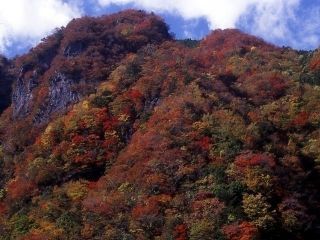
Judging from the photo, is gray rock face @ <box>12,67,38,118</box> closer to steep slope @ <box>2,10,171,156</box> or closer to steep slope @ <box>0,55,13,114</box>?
steep slope @ <box>2,10,171,156</box>

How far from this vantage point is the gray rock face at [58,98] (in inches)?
3135

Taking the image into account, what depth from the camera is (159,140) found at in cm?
5888

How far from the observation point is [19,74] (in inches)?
3706

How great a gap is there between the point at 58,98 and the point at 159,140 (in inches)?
1056

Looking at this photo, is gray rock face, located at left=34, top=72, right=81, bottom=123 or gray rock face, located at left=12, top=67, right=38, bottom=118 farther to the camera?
gray rock face, located at left=12, top=67, right=38, bottom=118

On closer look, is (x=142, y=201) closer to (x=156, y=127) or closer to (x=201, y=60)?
(x=156, y=127)

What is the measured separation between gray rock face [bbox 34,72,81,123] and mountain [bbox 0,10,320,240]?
19 cm

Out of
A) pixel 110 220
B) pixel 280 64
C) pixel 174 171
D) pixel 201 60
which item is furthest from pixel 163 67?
pixel 110 220

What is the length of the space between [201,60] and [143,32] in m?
15.2

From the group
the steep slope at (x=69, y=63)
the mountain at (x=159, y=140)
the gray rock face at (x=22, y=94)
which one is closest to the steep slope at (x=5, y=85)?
Result: the steep slope at (x=69, y=63)

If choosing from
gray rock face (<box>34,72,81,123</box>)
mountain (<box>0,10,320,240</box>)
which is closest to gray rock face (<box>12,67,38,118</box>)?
mountain (<box>0,10,320,240</box>)

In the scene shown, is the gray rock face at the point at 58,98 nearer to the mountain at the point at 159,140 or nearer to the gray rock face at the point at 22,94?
the mountain at the point at 159,140

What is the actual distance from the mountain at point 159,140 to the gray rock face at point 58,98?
0.19m

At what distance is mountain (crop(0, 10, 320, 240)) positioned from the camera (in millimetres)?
50062
